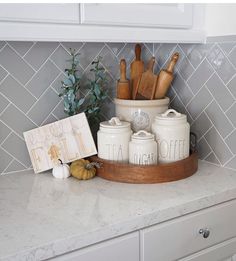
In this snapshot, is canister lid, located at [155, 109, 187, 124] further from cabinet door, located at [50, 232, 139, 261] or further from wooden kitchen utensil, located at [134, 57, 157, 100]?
cabinet door, located at [50, 232, 139, 261]

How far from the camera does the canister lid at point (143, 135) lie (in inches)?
54.8

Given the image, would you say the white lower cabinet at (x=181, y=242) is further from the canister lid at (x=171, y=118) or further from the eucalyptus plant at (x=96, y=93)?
the eucalyptus plant at (x=96, y=93)

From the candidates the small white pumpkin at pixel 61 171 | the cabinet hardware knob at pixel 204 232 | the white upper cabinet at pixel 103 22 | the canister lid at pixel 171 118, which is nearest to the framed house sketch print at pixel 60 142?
the small white pumpkin at pixel 61 171

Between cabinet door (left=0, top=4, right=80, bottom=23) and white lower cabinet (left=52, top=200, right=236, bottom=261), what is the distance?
66cm

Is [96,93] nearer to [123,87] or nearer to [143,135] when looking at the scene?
[123,87]

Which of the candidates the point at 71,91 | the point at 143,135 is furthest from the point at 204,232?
the point at 71,91

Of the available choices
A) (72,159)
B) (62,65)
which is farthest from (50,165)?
(62,65)

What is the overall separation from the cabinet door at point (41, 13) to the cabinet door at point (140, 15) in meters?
0.04

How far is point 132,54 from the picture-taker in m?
1.75

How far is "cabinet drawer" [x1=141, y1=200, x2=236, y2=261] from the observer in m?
1.14

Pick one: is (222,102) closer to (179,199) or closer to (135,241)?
(179,199)

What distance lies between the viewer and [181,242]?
1212mm

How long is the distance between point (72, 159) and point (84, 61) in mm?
427

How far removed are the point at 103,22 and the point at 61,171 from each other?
56 centimetres
